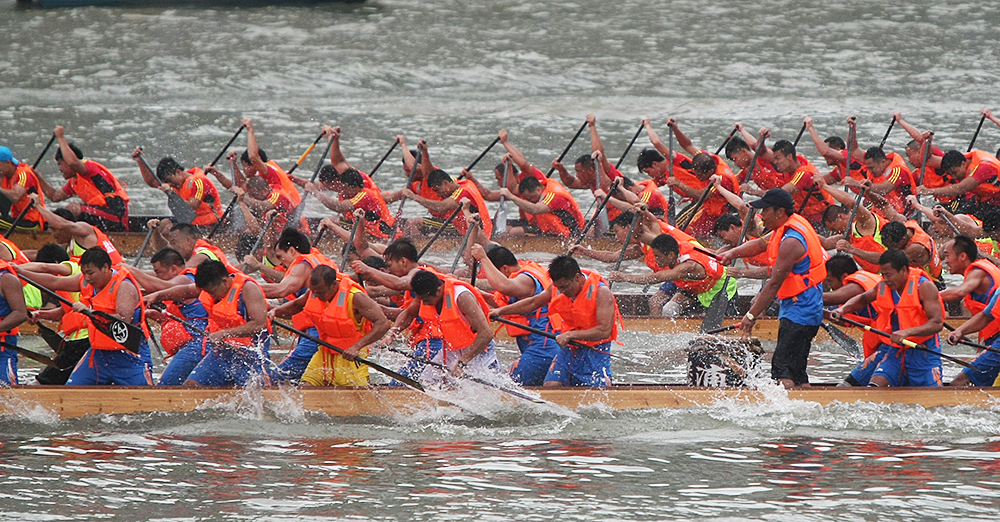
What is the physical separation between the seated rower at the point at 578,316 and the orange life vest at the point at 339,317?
823 mm

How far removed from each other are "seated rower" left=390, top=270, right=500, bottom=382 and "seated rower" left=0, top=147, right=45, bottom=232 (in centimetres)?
502

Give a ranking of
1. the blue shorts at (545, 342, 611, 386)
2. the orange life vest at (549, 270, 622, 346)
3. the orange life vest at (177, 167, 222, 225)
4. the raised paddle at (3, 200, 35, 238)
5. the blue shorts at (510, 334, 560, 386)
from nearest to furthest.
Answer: the orange life vest at (549, 270, 622, 346) < the blue shorts at (545, 342, 611, 386) < the blue shorts at (510, 334, 560, 386) < the raised paddle at (3, 200, 35, 238) < the orange life vest at (177, 167, 222, 225)

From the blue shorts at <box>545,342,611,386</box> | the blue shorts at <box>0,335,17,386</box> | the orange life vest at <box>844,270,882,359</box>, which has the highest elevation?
the orange life vest at <box>844,270,882,359</box>

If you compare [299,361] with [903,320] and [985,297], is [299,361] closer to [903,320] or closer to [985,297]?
[903,320]

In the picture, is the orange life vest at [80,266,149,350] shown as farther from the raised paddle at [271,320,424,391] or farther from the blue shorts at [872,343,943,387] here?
the blue shorts at [872,343,943,387]

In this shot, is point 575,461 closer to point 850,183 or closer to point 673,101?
point 850,183

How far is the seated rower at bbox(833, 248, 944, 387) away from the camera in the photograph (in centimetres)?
723

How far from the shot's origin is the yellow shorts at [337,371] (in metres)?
7.33

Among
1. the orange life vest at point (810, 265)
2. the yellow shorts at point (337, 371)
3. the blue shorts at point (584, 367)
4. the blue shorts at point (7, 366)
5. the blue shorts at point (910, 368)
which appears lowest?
the blue shorts at point (7, 366)

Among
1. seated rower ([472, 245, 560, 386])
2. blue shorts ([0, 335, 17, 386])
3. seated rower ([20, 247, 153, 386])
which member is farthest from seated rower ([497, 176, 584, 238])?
blue shorts ([0, 335, 17, 386])

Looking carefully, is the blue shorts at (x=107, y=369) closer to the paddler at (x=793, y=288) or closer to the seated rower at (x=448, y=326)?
the seated rower at (x=448, y=326)

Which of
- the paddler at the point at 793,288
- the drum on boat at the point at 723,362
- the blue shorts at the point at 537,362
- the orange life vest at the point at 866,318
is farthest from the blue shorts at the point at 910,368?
the blue shorts at the point at 537,362

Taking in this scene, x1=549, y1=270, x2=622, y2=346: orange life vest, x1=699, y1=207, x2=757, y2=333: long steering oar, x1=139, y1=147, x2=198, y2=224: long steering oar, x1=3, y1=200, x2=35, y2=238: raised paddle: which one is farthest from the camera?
x1=139, y1=147, x2=198, y2=224: long steering oar

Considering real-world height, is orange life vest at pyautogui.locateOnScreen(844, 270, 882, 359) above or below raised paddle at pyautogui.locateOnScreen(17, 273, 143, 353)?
above
